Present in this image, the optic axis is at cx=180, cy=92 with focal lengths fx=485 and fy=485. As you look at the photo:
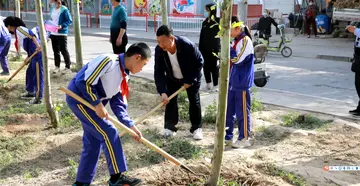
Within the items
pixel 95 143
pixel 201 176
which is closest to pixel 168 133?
pixel 201 176

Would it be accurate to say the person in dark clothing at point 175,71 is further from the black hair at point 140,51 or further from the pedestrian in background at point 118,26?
the pedestrian in background at point 118,26

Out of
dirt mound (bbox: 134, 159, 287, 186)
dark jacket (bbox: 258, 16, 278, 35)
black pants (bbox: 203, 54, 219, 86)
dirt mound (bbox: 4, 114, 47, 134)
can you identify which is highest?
dark jacket (bbox: 258, 16, 278, 35)

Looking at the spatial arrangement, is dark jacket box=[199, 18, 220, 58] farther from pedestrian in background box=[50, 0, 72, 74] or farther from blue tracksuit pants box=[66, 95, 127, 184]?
blue tracksuit pants box=[66, 95, 127, 184]

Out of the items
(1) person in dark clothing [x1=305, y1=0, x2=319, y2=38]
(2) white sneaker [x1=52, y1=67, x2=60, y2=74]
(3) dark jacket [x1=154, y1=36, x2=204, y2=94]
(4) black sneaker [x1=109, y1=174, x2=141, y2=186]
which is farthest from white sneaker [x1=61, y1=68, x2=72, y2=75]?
(1) person in dark clothing [x1=305, y1=0, x2=319, y2=38]

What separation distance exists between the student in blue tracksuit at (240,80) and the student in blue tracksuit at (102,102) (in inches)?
61.7

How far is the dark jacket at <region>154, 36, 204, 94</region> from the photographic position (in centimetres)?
572

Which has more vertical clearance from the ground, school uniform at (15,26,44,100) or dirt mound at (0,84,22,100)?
school uniform at (15,26,44,100)

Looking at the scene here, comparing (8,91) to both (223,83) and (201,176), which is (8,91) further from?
(223,83)

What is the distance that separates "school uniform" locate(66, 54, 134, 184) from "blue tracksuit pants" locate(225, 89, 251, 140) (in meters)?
1.71

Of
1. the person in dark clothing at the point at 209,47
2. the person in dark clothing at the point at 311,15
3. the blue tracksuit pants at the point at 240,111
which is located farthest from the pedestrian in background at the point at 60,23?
the person in dark clothing at the point at 311,15

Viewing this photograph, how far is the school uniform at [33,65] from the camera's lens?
26.1 ft

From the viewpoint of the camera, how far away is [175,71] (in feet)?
19.5

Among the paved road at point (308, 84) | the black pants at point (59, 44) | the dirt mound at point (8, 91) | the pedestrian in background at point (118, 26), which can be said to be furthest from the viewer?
the black pants at point (59, 44)

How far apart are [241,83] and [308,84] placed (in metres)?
5.19
